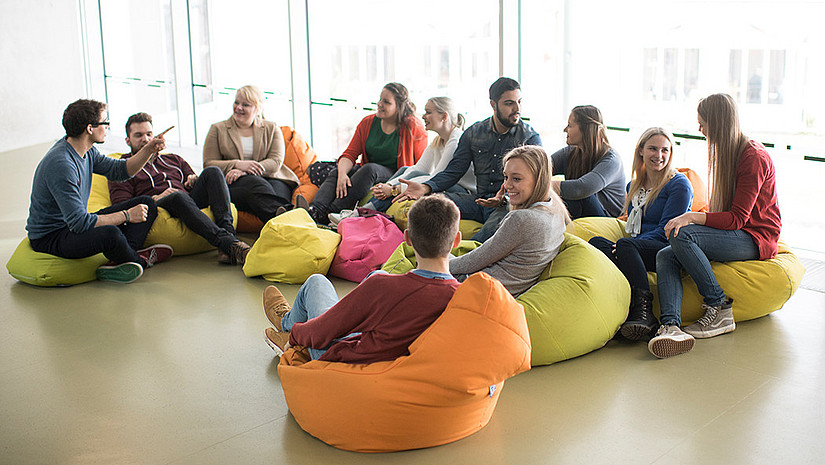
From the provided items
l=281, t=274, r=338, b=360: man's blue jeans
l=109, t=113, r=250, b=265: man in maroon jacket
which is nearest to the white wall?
l=109, t=113, r=250, b=265: man in maroon jacket

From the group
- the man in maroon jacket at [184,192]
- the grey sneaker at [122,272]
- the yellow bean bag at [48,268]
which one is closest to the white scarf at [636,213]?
the man in maroon jacket at [184,192]

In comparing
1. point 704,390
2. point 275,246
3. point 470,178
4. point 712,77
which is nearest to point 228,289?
point 275,246

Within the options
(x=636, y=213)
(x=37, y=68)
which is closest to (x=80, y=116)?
(x=636, y=213)

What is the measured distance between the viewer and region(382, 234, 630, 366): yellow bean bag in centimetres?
363

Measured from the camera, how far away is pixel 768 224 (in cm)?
414

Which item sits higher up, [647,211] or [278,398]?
[647,211]

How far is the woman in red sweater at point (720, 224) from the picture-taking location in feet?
13.1

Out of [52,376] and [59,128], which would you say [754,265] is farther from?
[59,128]

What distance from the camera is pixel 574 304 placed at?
146 inches

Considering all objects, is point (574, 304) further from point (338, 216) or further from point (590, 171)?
point (338, 216)

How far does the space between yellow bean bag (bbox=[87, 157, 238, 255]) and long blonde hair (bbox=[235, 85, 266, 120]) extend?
→ 907 mm

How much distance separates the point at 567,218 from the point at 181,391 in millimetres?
1991

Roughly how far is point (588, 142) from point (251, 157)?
2833 millimetres

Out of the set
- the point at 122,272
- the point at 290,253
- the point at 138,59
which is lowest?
the point at 122,272
